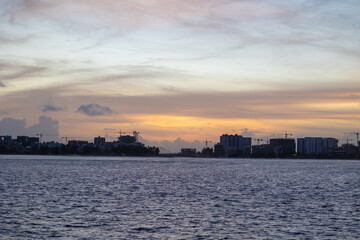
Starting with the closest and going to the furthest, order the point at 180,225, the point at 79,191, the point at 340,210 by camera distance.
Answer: the point at 180,225, the point at 340,210, the point at 79,191

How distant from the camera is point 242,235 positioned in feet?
152

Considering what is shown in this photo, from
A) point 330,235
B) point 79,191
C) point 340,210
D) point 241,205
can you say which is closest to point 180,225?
point 330,235

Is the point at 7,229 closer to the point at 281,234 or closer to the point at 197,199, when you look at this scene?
the point at 281,234

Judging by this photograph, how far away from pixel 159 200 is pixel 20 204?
2077 centimetres

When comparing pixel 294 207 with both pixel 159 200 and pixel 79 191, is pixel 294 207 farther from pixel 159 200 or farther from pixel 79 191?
pixel 79 191

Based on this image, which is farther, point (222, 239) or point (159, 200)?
point (159, 200)

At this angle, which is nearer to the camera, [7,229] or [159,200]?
[7,229]

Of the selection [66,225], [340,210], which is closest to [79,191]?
[66,225]

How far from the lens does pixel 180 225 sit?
2012 inches

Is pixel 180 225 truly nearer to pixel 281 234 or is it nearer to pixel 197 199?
pixel 281 234

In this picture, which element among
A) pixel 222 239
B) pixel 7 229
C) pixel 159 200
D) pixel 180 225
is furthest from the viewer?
pixel 159 200

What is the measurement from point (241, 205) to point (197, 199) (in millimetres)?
9740

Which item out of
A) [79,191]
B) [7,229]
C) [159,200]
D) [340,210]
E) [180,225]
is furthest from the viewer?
[79,191]

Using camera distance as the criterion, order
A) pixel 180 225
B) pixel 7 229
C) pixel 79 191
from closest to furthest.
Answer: pixel 7 229 → pixel 180 225 → pixel 79 191
